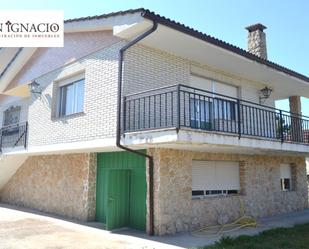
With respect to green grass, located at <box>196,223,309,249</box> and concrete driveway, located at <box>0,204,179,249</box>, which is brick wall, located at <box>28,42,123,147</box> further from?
green grass, located at <box>196,223,309,249</box>

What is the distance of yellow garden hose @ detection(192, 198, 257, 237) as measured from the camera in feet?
31.3

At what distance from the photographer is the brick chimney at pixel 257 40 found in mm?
15180

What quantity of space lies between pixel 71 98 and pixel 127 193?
4132 mm

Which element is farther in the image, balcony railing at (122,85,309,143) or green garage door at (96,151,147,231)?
green garage door at (96,151,147,231)

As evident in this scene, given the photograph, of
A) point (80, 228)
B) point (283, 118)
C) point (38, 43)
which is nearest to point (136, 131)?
point (80, 228)

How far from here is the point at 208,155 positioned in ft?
35.8

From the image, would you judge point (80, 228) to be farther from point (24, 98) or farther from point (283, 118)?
point (24, 98)

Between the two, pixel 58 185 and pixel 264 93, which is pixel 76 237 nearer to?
pixel 58 185

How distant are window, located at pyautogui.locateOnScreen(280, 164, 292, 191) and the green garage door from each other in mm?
7711

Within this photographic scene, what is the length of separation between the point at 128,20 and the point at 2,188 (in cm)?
1347

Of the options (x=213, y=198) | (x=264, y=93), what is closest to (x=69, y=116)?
(x=213, y=198)

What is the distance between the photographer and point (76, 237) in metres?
8.83

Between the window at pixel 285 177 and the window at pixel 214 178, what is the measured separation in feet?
11.9

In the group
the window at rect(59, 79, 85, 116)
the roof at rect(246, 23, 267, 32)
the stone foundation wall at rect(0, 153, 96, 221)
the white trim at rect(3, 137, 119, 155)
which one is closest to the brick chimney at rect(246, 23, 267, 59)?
the roof at rect(246, 23, 267, 32)
